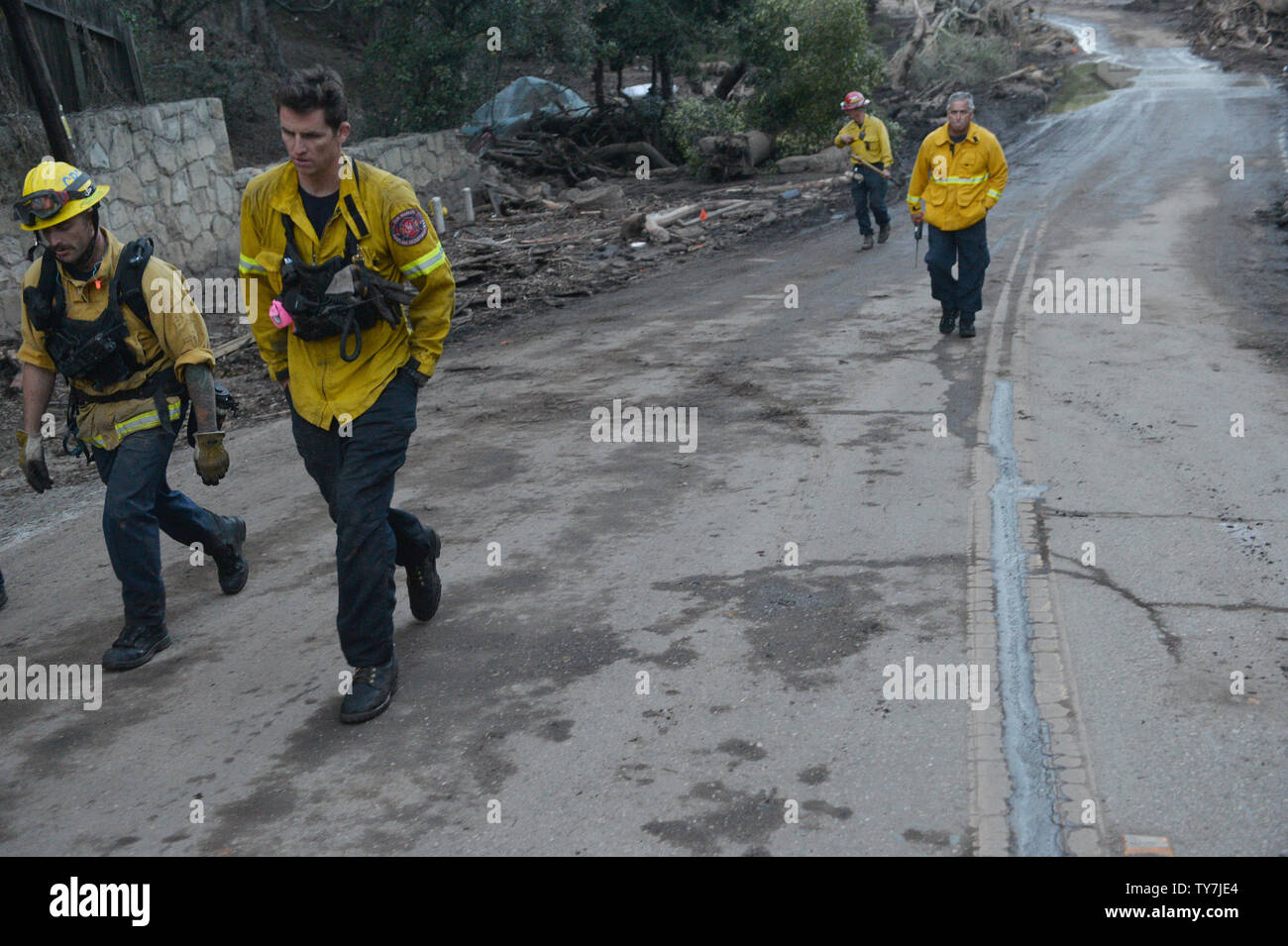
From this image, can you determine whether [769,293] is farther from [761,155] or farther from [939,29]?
[939,29]

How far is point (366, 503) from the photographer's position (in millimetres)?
4316

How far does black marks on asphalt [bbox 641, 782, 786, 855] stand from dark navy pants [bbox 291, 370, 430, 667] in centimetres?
137

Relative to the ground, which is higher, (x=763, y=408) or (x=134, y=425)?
(x=134, y=425)

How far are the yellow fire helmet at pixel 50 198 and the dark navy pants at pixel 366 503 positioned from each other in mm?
1336

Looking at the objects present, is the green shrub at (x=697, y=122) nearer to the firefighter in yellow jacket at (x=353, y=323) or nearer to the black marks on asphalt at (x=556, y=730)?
the firefighter in yellow jacket at (x=353, y=323)

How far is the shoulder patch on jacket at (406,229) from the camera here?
436 cm

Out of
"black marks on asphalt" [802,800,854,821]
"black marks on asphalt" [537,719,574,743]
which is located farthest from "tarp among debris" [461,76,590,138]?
"black marks on asphalt" [802,800,854,821]

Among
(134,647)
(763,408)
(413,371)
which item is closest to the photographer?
(413,371)

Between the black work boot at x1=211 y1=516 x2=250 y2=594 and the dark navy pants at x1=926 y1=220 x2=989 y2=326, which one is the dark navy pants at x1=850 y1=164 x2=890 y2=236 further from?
the black work boot at x1=211 y1=516 x2=250 y2=594

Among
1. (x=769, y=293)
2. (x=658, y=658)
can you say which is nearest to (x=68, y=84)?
(x=769, y=293)

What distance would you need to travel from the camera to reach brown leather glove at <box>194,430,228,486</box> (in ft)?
16.8

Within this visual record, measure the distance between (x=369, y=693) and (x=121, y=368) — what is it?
1.81 meters

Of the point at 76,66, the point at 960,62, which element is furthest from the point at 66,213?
the point at 960,62

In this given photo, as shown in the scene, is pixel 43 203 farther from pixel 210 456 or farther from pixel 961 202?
pixel 961 202
